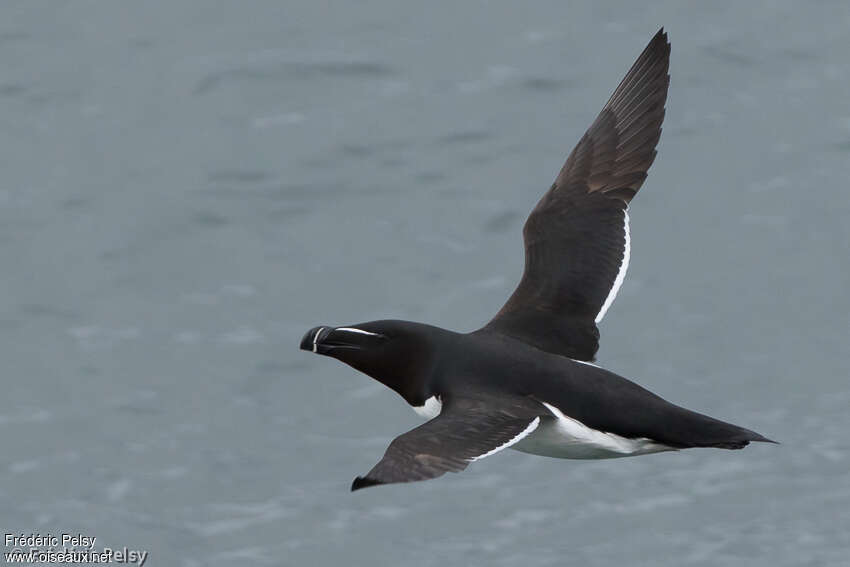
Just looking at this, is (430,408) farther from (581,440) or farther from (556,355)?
(581,440)

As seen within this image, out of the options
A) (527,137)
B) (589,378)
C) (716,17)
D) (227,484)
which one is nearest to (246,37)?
(527,137)

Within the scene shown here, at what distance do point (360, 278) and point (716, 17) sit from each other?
5.28 m

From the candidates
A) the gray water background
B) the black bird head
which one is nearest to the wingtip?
the black bird head

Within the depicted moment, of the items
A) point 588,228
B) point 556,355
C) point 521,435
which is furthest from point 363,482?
point 588,228

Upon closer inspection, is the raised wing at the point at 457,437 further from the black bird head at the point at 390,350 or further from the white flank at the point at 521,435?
the black bird head at the point at 390,350

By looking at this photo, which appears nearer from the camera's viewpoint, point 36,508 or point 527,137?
point 36,508

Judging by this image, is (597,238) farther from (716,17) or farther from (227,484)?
(716,17)

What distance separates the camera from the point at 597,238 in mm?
14320

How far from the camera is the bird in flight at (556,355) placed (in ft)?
40.7

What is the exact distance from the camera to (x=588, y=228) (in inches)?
565

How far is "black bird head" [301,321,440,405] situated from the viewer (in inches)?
521

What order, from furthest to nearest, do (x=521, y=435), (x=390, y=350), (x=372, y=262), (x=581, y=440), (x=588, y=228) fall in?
(x=372, y=262) < (x=588, y=228) < (x=390, y=350) < (x=581, y=440) < (x=521, y=435)

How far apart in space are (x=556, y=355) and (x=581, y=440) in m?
0.74

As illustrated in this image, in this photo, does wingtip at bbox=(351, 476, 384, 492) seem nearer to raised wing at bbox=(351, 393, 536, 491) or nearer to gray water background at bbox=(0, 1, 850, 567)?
raised wing at bbox=(351, 393, 536, 491)
